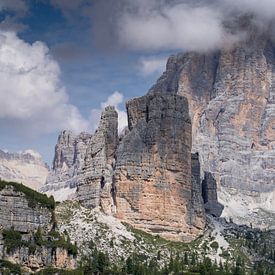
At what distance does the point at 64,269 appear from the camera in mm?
195625

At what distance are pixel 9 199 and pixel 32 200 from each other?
A: 14.7 ft

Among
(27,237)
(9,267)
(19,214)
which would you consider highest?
(19,214)

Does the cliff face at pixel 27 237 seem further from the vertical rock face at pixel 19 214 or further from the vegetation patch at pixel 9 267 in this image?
the vegetation patch at pixel 9 267

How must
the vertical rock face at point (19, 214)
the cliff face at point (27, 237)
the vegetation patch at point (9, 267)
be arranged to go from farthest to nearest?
the vertical rock face at point (19, 214), the cliff face at point (27, 237), the vegetation patch at point (9, 267)

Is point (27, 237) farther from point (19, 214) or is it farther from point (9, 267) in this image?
point (9, 267)

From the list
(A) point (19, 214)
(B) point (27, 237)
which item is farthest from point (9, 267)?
(A) point (19, 214)

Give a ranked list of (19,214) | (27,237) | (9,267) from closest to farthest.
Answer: (9,267)
(27,237)
(19,214)

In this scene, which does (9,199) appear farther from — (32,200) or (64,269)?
(64,269)

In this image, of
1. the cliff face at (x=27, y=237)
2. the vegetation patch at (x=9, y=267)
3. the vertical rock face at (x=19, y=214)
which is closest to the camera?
the vegetation patch at (x=9, y=267)

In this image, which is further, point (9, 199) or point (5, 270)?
point (9, 199)

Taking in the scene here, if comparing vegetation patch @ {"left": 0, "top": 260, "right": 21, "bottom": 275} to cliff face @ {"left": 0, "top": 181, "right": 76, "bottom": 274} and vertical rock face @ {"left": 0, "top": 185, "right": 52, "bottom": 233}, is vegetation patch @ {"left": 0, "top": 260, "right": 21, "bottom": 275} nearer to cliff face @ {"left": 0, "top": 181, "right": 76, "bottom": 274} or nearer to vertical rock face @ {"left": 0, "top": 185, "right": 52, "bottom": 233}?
cliff face @ {"left": 0, "top": 181, "right": 76, "bottom": 274}

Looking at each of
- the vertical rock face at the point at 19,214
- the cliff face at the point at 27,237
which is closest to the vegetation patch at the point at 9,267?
the cliff face at the point at 27,237

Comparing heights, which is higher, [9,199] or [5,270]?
[9,199]

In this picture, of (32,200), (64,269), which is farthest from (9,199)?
(64,269)
